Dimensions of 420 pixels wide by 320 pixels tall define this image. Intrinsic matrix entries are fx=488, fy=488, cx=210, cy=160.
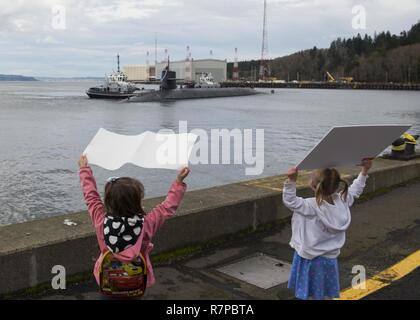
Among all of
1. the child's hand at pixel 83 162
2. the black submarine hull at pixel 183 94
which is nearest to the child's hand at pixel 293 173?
the child's hand at pixel 83 162

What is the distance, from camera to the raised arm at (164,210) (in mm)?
3186

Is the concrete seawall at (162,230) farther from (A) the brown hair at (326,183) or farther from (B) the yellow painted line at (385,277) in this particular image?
(A) the brown hair at (326,183)

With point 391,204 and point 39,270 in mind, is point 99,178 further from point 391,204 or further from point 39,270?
point 39,270

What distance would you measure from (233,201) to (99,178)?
1320 cm

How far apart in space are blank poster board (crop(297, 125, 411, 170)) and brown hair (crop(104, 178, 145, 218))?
1.11 meters

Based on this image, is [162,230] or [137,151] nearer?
[137,151]

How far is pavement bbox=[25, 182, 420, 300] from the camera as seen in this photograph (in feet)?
14.2

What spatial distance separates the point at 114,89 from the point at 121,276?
3764 inches

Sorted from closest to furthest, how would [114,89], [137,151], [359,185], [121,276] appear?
1. [121,276]
2. [137,151]
3. [359,185]
4. [114,89]

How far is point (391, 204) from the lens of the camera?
7762 mm

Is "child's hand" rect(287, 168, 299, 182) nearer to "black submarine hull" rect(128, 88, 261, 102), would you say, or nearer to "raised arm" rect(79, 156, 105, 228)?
"raised arm" rect(79, 156, 105, 228)

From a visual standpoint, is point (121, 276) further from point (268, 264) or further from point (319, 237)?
point (268, 264)

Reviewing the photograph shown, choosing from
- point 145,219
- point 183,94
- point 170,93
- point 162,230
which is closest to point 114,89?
point 170,93

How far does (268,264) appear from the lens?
5.13m
